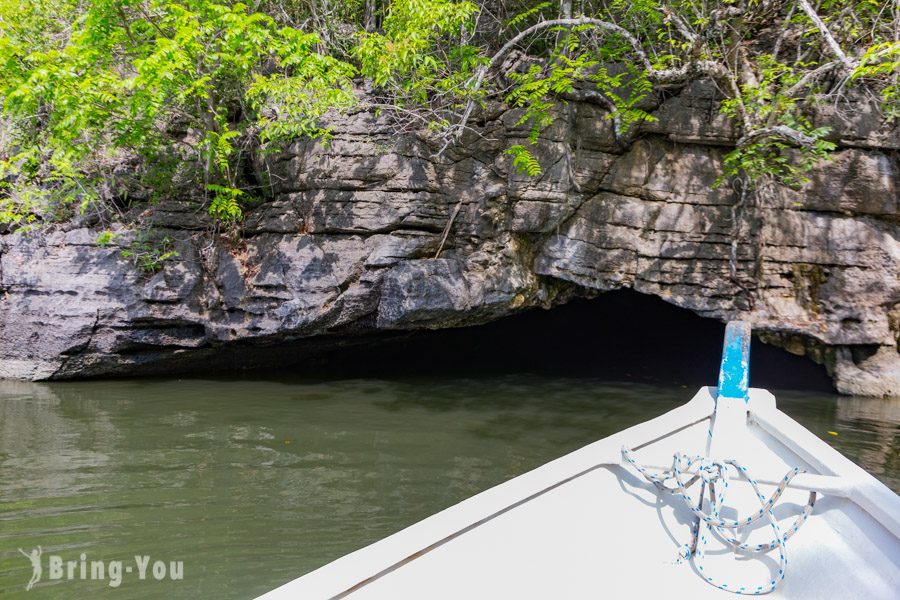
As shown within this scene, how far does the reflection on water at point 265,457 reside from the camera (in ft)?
10.8

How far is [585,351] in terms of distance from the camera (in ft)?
38.8

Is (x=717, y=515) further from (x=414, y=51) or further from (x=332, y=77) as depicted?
(x=332, y=77)

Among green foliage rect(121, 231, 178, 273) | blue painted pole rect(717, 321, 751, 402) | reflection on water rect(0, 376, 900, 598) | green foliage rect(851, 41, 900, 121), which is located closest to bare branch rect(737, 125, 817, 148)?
green foliage rect(851, 41, 900, 121)

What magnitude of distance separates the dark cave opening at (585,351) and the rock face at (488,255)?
1640mm

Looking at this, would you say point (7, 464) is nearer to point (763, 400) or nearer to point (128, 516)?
point (128, 516)

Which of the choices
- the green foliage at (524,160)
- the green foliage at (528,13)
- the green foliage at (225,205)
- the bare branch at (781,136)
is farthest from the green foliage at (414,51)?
the bare branch at (781,136)

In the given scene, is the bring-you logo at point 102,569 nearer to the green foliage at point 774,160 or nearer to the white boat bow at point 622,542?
the white boat bow at point 622,542

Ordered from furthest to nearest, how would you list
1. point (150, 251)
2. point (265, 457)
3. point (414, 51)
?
point (150, 251)
point (414, 51)
point (265, 457)

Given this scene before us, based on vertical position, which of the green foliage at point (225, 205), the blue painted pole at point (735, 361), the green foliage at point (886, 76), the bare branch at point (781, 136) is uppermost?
the green foliage at point (886, 76)

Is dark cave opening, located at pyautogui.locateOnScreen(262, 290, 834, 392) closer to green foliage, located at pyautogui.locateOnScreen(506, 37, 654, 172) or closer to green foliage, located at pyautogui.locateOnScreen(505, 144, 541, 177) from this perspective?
green foliage, located at pyautogui.locateOnScreen(505, 144, 541, 177)

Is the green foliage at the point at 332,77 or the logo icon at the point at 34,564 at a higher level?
the green foliage at the point at 332,77

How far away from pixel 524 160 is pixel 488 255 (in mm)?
1499

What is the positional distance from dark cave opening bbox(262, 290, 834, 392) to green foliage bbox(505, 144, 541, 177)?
3612 mm

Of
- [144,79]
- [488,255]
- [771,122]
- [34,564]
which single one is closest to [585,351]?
[488,255]
